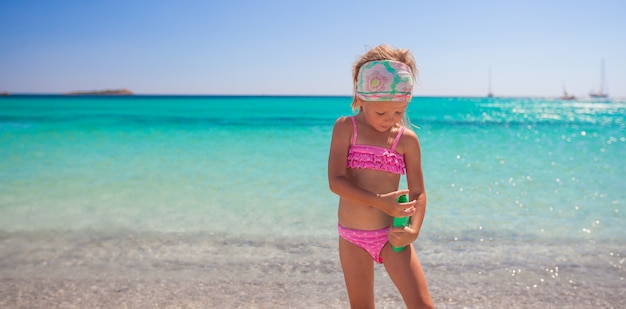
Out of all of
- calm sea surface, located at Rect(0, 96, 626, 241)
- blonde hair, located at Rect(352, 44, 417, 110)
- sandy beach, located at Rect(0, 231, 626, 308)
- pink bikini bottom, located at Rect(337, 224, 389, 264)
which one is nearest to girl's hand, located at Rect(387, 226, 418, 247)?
pink bikini bottom, located at Rect(337, 224, 389, 264)

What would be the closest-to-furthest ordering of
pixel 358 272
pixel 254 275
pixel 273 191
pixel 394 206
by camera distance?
pixel 394 206 → pixel 358 272 → pixel 254 275 → pixel 273 191

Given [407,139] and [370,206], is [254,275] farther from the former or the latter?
[407,139]

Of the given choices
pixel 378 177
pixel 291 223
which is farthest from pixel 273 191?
pixel 378 177

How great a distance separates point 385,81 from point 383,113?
0.18 meters

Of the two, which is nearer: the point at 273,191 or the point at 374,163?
the point at 374,163

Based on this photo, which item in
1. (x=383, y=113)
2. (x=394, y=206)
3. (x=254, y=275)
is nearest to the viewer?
(x=394, y=206)

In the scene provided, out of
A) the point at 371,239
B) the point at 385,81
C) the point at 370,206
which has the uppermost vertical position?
the point at 385,81

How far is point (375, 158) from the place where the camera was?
8.76ft

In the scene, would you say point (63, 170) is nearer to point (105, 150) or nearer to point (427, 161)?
point (105, 150)

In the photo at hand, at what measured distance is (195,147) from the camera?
51.9 feet

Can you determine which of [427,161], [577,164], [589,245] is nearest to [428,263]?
[589,245]

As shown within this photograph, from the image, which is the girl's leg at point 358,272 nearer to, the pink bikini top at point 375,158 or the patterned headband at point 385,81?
the pink bikini top at point 375,158

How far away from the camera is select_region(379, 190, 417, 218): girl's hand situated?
8.16ft

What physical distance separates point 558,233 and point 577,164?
258 inches
